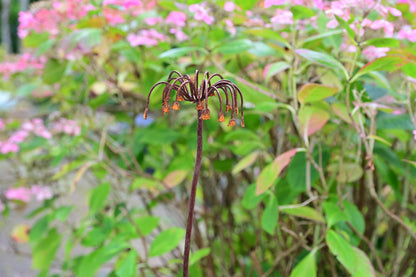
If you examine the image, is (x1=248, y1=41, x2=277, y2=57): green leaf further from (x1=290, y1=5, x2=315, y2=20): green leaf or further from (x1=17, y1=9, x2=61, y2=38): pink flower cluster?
(x1=17, y1=9, x2=61, y2=38): pink flower cluster

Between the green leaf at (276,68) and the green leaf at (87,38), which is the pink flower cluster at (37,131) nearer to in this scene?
the green leaf at (87,38)

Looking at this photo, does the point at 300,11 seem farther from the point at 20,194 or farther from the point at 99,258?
the point at 20,194

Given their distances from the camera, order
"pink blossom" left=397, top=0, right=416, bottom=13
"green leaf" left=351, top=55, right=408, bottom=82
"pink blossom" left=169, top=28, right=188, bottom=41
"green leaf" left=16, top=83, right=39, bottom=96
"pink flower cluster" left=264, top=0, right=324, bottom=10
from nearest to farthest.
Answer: "green leaf" left=351, top=55, right=408, bottom=82, "pink flower cluster" left=264, top=0, right=324, bottom=10, "pink blossom" left=397, top=0, right=416, bottom=13, "pink blossom" left=169, top=28, right=188, bottom=41, "green leaf" left=16, top=83, right=39, bottom=96

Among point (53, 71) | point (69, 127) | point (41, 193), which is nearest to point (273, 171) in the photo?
point (69, 127)

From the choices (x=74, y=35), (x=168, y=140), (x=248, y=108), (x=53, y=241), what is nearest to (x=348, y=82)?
(x=248, y=108)

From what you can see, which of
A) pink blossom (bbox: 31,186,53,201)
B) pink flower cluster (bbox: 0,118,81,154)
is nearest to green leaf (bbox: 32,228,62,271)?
pink blossom (bbox: 31,186,53,201)

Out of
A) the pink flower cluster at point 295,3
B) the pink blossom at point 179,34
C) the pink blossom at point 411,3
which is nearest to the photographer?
the pink flower cluster at point 295,3

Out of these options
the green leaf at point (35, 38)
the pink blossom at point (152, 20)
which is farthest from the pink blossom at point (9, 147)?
the pink blossom at point (152, 20)

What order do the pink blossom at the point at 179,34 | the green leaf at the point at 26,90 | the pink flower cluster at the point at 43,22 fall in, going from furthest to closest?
the green leaf at the point at 26,90 → the pink flower cluster at the point at 43,22 → the pink blossom at the point at 179,34
